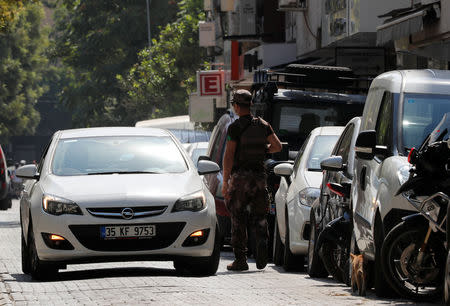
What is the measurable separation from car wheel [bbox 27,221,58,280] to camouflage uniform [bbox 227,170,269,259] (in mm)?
2020

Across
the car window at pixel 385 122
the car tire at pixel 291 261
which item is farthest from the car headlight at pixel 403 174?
the car tire at pixel 291 261

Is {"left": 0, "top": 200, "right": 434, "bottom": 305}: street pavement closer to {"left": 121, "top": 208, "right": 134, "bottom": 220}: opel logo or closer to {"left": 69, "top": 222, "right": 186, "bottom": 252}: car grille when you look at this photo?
{"left": 69, "top": 222, "right": 186, "bottom": 252}: car grille

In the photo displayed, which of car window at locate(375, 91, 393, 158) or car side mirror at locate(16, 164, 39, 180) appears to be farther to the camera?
car side mirror at locate(16, 164, 39, 180)

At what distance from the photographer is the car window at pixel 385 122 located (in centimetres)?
1137

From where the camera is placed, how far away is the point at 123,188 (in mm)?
12906

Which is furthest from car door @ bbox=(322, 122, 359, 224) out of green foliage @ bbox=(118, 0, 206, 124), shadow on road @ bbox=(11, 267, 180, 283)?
green foliage @ bbox=(118, 0, 206, 124)

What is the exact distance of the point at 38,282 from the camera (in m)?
12.9

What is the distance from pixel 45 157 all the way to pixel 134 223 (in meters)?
1.89

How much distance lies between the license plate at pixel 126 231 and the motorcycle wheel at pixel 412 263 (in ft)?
10.0

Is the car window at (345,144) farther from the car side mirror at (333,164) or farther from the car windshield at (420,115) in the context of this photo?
the car windshield at (420,115)

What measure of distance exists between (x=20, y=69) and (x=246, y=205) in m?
80.5

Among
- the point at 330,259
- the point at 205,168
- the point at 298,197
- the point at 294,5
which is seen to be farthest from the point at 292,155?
the point at 294,5

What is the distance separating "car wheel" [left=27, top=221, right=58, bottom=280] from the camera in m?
13.0

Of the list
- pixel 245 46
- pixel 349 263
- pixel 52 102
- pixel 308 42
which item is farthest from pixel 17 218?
pixel 52 102
